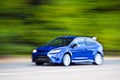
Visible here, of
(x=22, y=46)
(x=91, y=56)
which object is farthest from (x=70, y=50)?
(x=22, y=46)

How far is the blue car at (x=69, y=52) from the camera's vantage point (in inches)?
766

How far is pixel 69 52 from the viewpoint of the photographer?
65.1 ft

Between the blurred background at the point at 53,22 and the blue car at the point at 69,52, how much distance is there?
5840mm

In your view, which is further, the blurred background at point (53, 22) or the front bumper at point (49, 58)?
the blurred background at point (53, 22)

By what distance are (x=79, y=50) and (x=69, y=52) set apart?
783 mm

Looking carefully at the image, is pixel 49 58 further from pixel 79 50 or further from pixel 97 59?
pixel 97 59

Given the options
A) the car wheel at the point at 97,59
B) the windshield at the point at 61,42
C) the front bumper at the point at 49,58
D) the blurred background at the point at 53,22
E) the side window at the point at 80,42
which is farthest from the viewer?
the blurred background at the point at 53,22

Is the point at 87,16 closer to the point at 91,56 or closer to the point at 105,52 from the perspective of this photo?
the point at 105,52

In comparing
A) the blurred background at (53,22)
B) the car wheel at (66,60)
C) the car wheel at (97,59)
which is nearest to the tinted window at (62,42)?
the car wheel at (66,60)

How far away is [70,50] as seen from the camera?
784 inches

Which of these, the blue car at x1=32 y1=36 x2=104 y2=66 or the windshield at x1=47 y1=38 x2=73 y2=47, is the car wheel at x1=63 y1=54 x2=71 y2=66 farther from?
the windshield at x1=47 y1=38 x2=73 y2=47

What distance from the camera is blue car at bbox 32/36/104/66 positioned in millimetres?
19453

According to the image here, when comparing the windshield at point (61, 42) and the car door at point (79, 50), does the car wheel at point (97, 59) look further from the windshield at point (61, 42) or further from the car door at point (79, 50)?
the windshield at point (61, 42)

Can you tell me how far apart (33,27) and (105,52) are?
4.24 metres
